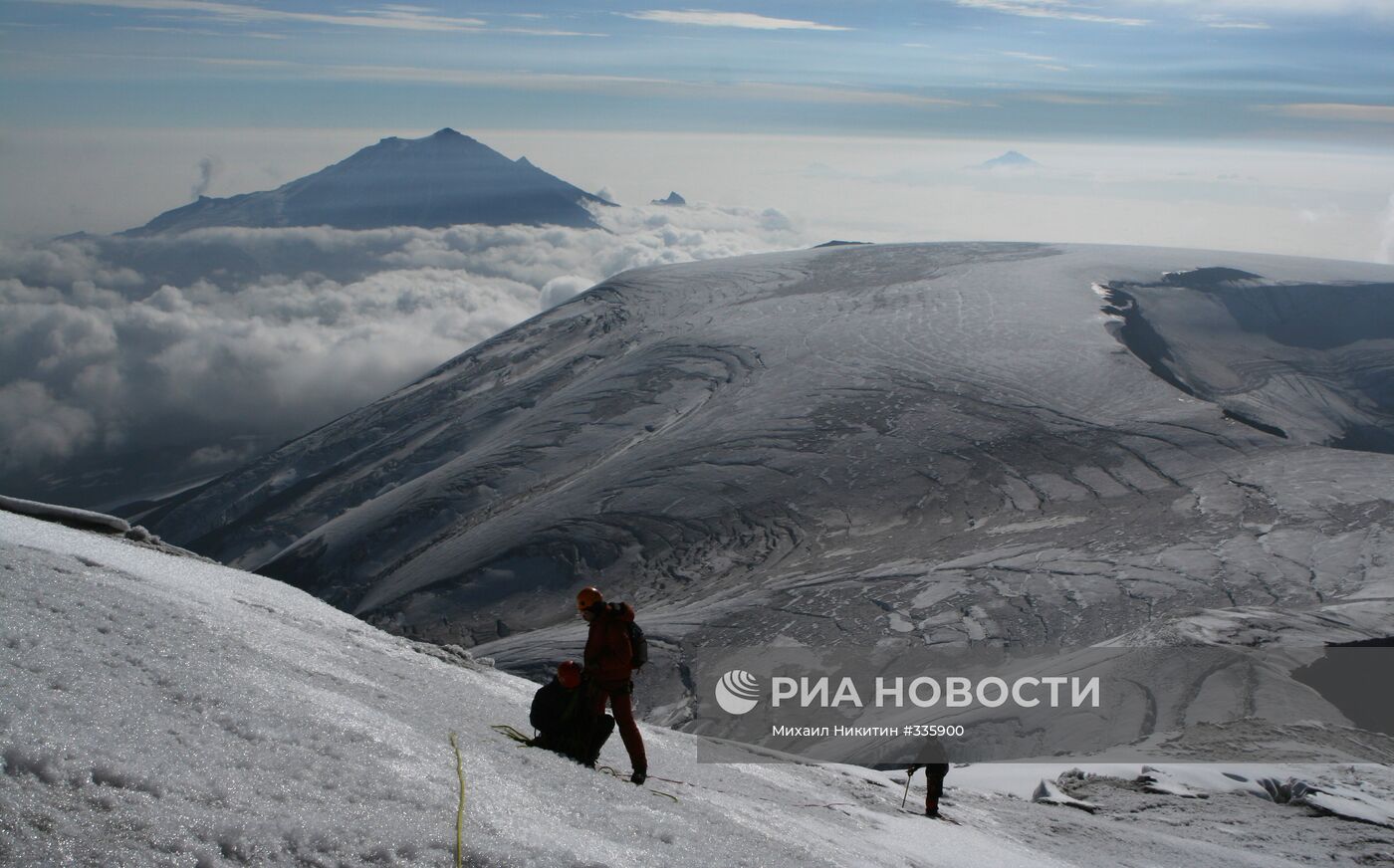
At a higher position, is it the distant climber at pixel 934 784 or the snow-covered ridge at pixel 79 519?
the snow-covered ridge at pixel 79 519

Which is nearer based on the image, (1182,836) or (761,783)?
(761,783)

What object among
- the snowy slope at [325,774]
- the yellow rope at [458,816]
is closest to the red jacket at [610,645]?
the snowy slope at [325,774]

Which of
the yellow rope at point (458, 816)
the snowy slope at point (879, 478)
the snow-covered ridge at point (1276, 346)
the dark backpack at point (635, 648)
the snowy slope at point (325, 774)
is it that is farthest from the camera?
the snow-covered ridge at point (1276, 346)

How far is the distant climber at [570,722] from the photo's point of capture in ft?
23.3

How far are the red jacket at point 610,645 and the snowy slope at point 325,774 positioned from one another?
67 cm

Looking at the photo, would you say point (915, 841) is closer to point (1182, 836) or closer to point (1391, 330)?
point (1182, 836)

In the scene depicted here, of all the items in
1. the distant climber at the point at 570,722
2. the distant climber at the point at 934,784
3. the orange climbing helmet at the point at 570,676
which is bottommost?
the distant climber at the point at 934,784

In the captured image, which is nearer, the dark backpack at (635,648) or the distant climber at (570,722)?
the dark backpack at (635,648)

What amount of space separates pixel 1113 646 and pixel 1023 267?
3001cm

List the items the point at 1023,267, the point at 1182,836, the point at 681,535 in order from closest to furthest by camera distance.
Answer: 1. the point at 1182,836
2. the point at 681,535
3. the point at 1023,267

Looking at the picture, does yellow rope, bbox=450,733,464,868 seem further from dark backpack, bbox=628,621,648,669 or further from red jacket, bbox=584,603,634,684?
dark backpack, bbox=628,621,648,669

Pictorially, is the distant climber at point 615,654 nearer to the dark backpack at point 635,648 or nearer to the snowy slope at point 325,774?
the dark backpack at point 635,648

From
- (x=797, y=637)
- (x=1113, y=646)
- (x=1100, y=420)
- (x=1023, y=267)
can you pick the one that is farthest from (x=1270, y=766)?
(x=1023, y=267)

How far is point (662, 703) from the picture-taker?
2022 cm
